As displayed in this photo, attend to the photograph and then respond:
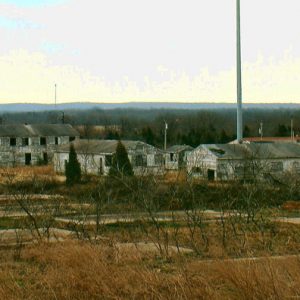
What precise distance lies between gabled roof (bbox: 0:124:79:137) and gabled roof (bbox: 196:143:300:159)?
75.1 ft

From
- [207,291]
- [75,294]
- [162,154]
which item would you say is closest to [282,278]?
[207,291]

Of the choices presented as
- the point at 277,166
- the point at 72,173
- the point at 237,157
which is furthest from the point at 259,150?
the point at 72,173

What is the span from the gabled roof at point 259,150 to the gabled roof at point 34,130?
75.1 feet

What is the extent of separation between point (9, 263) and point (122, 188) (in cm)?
2426

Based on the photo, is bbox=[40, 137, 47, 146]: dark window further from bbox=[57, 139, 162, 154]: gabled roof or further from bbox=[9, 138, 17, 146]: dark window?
bbox=[57, 139, 162, 154]: gabled roof

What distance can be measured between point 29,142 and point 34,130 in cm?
155

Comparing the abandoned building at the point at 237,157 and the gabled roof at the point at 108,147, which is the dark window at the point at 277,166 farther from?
the gabled roof at the point at 108,147

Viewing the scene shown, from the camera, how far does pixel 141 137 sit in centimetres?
8225

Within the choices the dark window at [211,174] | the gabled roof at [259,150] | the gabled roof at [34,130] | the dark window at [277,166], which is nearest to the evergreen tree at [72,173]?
the dark window at [211,174]

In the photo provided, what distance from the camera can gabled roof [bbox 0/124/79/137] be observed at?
6544cm

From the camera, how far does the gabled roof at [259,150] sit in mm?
45344

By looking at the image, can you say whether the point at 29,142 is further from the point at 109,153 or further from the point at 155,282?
the point at 155,282

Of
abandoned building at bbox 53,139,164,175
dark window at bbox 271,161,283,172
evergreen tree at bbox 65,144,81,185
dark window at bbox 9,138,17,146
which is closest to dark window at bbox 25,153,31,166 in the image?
dark window at bbox 9,138,17,146

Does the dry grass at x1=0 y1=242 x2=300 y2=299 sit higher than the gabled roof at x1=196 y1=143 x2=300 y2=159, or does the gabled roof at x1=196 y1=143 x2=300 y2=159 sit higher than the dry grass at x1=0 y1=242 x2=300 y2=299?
the gabled roof at x1=196 y1=143 x2=300 y2=159
